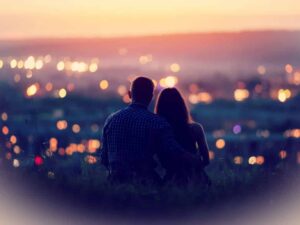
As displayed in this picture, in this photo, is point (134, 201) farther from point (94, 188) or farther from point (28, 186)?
point (28, 186)

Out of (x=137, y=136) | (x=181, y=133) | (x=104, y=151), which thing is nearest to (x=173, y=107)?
(x=181, y=133)

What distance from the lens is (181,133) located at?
9352 millimetres

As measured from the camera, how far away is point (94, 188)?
8.73 m

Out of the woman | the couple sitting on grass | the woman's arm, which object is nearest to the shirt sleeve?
the couple sitting on grass

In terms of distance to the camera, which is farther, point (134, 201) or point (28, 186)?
point (28, 186)

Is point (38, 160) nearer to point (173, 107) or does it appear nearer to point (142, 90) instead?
point (142, 90)

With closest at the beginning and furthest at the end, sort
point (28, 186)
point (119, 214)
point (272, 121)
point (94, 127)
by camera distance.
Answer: point (119, 214) → point (28, 186) → point (94, 127) → point (272, 121)

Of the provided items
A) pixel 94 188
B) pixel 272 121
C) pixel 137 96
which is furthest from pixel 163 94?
pixel 272 121

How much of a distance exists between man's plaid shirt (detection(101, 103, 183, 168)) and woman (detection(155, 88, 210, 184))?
0.75ft

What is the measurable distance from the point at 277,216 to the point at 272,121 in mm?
174961

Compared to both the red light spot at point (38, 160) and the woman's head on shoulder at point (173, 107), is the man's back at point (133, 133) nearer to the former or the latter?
the woman's head on shoulder at point (173, 107)

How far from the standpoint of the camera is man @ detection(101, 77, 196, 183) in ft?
29.6

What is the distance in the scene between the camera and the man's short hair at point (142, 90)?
9125mm

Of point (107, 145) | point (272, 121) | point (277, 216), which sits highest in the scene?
point (107, 145)
